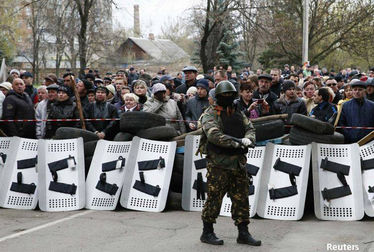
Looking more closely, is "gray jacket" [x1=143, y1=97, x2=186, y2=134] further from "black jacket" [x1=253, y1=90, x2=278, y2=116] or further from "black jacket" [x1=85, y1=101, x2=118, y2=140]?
"black jacket" [x1=253, y1=90, x2=278, y2=116]

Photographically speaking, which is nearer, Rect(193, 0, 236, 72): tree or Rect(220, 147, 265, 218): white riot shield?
Rect(220, 147, 265, 218): white riot shield

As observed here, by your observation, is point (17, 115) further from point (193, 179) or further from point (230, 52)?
point (230, 52)

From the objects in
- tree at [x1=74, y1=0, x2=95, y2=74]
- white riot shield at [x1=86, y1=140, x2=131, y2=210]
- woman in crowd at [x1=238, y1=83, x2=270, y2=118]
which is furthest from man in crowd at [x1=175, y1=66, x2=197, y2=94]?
tree at [x1=74, y1=0, x2=95, y2=74]

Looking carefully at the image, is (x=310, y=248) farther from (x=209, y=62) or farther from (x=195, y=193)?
(x=209, y=62)

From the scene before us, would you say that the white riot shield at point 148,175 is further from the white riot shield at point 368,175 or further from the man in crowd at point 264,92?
the white riot shield at point 368,175

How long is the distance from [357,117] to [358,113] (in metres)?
0.07

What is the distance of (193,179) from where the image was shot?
8.75 metres

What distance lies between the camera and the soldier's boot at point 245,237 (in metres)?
6.54

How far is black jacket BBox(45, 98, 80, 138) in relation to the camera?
1035cm

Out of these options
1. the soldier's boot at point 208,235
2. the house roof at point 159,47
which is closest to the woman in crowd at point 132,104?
the soldier's boot at point 208,235

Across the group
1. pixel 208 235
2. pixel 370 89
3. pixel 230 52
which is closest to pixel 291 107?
pixel 370 89

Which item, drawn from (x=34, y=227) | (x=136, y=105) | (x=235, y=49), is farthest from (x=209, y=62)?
(x=34, y=227)

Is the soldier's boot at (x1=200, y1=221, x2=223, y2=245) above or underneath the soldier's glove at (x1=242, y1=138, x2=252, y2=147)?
underneath

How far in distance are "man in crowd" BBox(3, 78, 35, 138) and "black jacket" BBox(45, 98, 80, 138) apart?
2.14 ft
